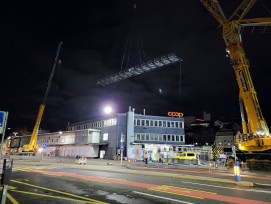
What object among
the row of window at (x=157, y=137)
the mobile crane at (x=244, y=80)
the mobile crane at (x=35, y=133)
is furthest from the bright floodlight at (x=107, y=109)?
the mobile crane at (x=244, y=80)

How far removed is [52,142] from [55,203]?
74.9 meters

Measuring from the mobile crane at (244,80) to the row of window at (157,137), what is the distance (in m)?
29.6

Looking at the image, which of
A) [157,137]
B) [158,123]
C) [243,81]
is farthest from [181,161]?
[158,123]

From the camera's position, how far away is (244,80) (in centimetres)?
2656

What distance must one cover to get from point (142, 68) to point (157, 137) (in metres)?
19.1

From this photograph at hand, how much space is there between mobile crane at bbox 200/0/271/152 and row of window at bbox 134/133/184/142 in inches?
1165

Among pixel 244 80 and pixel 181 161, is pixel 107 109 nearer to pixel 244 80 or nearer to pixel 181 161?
pixel 181 161

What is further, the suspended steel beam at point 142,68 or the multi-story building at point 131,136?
the suspended steel beam at point 142,68

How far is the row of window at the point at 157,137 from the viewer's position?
2181 inches

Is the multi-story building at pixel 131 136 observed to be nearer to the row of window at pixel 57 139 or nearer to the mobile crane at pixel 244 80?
the row of window at pixel 57 139

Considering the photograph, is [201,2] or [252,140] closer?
[252,140]

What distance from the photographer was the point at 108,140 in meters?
56.8

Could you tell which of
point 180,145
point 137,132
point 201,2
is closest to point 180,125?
point 180,145

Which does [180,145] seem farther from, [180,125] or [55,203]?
[55,203]
